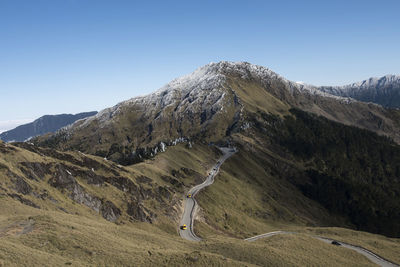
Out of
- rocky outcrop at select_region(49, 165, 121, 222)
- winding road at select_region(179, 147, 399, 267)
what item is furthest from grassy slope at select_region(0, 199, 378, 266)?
rocky outcrop at select_region(49, 165, 121, 222)

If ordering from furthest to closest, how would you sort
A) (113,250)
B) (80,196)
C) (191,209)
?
(191,209), (80,196), (113,250)

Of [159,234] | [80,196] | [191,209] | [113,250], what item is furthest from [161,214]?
[113,250]

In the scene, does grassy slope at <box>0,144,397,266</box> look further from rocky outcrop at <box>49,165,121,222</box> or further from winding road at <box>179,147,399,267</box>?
winding road at <box>179,147,399,267</box>

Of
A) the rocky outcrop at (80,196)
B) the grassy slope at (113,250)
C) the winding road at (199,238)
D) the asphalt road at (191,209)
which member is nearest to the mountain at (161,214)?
the grassy slope at (113,250)

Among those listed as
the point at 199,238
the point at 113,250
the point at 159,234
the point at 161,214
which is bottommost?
the point at 199,238

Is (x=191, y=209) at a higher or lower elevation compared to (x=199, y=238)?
higher

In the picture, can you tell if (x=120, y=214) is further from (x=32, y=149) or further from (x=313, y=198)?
(x=313, y=198)

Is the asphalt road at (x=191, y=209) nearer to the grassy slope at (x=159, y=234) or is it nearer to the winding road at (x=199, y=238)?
the winding road at (x=199, y=238)

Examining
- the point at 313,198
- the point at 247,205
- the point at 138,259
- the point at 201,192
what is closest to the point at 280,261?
the point at 138,259

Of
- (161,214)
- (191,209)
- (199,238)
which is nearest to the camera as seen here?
(199,238)

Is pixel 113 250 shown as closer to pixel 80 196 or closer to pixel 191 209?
pixel 80 196

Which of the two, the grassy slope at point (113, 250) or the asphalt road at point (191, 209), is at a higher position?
the grassy slope at point (113, 250)
